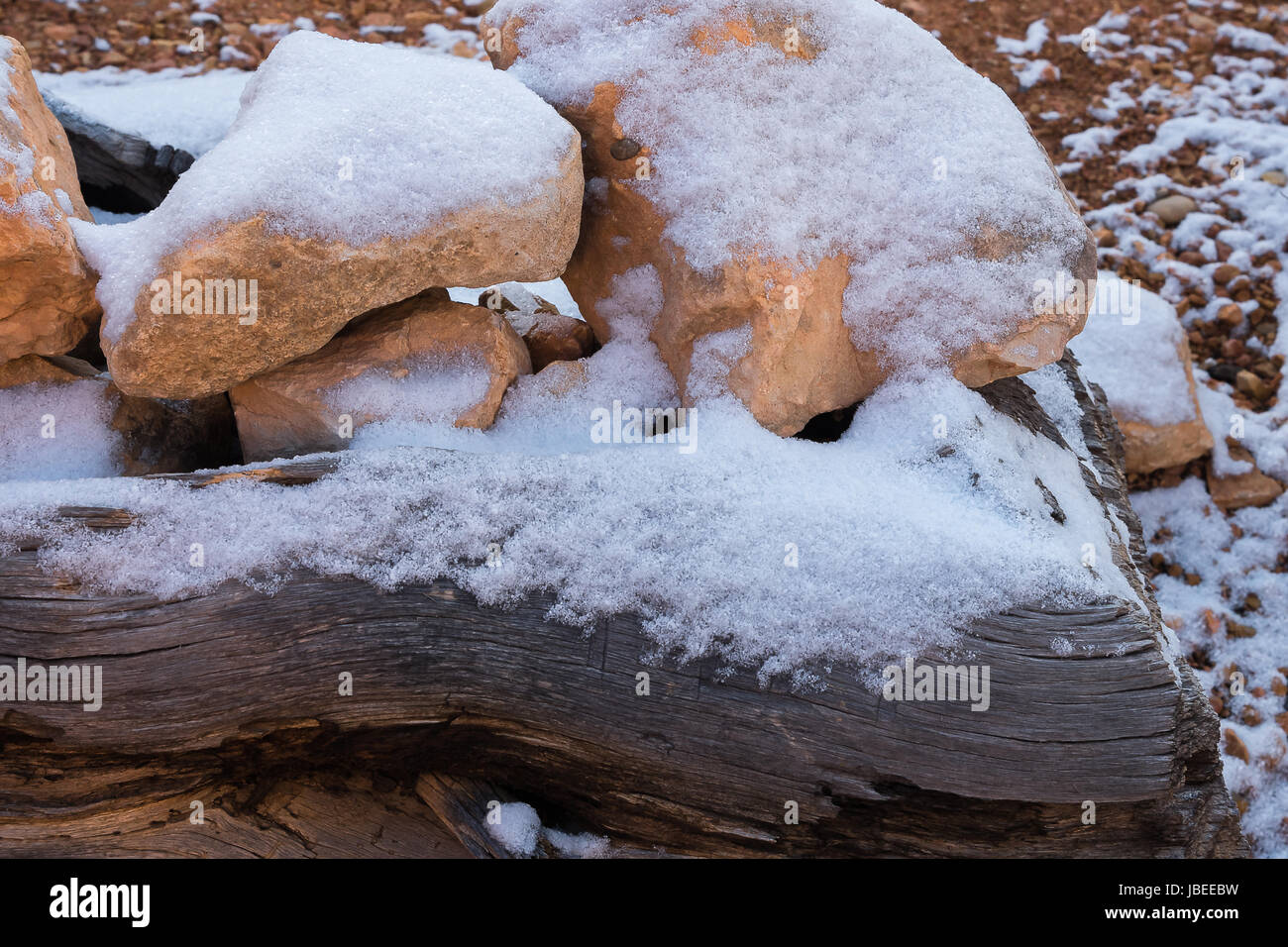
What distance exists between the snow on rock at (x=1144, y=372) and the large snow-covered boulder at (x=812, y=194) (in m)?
1.44

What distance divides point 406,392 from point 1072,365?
7.75ft

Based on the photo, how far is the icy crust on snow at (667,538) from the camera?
2.21 metres

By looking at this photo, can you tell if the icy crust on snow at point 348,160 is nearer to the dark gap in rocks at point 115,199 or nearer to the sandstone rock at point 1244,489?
the dark gap in rocks at point 115,199

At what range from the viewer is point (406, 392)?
2.64 metres

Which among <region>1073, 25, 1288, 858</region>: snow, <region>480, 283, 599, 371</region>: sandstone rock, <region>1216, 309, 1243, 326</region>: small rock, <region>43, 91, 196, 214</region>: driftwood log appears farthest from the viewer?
<region>1216, 309, 1243, 326</region>: small rock

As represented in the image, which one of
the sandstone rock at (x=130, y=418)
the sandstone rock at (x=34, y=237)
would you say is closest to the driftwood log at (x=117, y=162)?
the sandstone rock at (x=34, y=237)

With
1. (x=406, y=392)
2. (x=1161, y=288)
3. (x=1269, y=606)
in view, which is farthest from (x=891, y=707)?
(x=1161, y=288)

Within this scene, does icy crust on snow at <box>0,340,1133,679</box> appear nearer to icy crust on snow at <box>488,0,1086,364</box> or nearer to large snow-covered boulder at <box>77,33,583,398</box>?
large snow-covered boulder at <box>77,33,583,398</box>

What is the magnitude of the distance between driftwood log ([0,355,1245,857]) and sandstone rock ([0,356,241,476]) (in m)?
0.43

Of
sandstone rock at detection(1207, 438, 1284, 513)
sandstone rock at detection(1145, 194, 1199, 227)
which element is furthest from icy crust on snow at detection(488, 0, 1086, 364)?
sandstone rock at detection(1145, 194, 1199, 227)

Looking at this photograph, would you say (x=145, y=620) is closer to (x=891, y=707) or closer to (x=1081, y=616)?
(x=891, y=707)

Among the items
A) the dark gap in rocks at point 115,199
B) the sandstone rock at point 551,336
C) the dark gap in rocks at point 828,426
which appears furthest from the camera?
the dark gap in rocks at point 115,199

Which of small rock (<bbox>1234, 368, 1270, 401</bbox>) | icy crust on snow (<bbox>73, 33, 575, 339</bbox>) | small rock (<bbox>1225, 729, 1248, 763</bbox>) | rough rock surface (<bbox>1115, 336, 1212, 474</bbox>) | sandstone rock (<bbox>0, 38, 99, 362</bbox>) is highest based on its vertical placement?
icy crust on snow (<bbox>73, 33, 575, 339</bbox>)

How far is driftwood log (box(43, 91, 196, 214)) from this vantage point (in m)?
3.92
